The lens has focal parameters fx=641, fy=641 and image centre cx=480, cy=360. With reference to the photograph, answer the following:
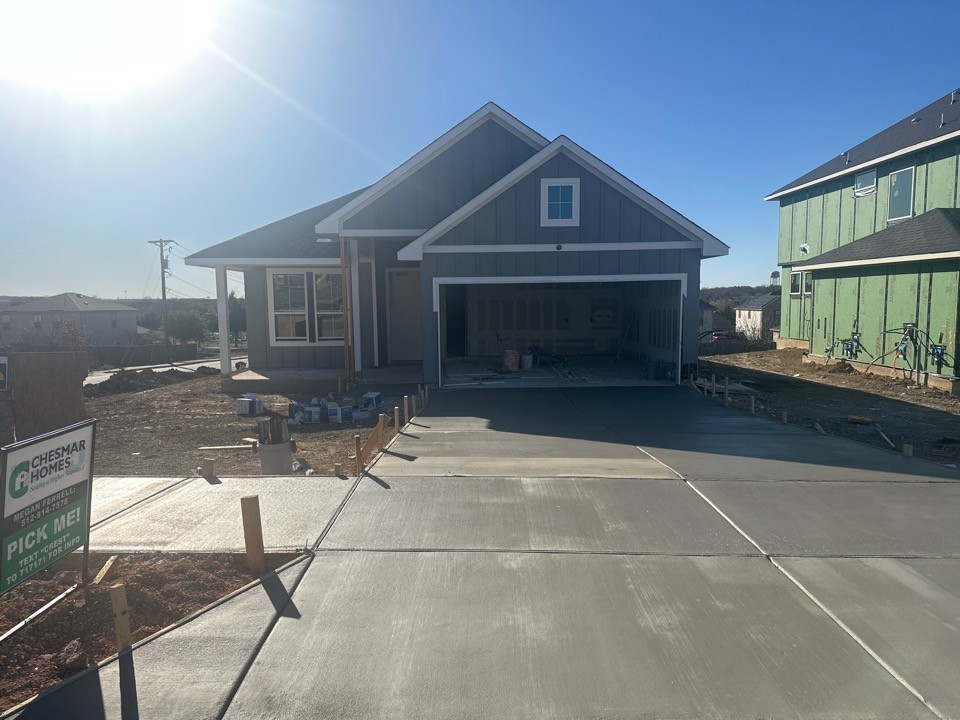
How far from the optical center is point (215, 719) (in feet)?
11.1

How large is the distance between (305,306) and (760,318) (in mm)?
35047

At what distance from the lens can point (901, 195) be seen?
21.9 meters

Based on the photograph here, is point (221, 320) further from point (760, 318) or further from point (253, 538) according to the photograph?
point (760, 318)

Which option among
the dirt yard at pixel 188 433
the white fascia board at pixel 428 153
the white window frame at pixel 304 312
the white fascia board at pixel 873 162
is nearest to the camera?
the dirt yard at pixel 188 433

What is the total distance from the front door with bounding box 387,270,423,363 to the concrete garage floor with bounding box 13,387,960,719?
12.7m

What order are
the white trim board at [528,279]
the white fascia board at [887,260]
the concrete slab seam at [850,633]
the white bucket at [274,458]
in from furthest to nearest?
the white fascia board at [887,260], the white trim board at [528,279], the white bucket at [274,458], the concrete slab seam at [850,633]

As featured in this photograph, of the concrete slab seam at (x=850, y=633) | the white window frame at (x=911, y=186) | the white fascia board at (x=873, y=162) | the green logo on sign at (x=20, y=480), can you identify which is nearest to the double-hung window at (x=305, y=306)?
the green logo on sign at (x=20, y=480)

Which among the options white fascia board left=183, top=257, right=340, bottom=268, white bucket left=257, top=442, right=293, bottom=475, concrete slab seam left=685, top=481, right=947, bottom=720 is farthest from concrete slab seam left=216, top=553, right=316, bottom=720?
white fascia board left=183, top=257, right=340, bottom=268

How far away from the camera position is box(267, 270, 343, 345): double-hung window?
18.9 meters

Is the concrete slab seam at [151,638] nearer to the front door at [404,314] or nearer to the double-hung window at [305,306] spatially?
the double-hung window at [305,306]

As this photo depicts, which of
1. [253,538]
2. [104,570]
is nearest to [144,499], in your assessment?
[104,570]

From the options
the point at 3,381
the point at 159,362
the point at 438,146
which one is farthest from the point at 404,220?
the point at 159,362

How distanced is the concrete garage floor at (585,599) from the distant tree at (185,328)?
52142 mm

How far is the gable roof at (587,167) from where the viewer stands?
15.2 meters
